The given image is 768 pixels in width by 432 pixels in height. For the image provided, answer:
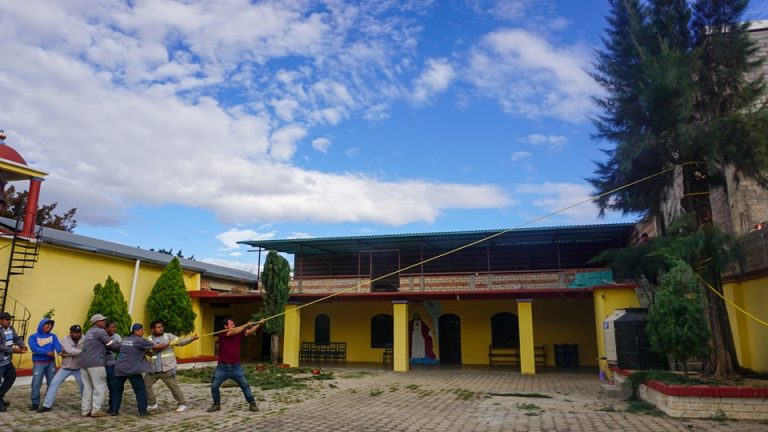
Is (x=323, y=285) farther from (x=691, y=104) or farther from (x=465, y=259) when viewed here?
(x=691, y=104)

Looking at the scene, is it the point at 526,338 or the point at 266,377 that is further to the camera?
the point at 526,338

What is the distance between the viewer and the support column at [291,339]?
62.5 ft

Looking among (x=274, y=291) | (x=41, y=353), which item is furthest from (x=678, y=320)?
(x=274, y=291)

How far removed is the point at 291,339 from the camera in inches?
755

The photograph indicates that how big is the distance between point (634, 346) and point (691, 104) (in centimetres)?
556

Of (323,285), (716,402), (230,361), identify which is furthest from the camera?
(323,285)

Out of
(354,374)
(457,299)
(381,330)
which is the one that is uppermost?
(457,299)

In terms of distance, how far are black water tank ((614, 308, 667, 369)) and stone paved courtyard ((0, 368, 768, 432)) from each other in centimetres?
99

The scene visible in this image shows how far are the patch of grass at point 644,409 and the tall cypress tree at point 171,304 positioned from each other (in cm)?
1419

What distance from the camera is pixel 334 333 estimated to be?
74.7 feet

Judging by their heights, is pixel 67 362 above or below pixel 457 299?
below

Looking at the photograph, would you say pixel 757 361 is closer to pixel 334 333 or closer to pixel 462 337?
pixel 462 337

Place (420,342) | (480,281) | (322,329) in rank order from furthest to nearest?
(322,329)
(420,342)
(480,281)

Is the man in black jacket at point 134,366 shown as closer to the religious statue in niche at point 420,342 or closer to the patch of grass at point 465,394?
the patch of grass at point 465,394
